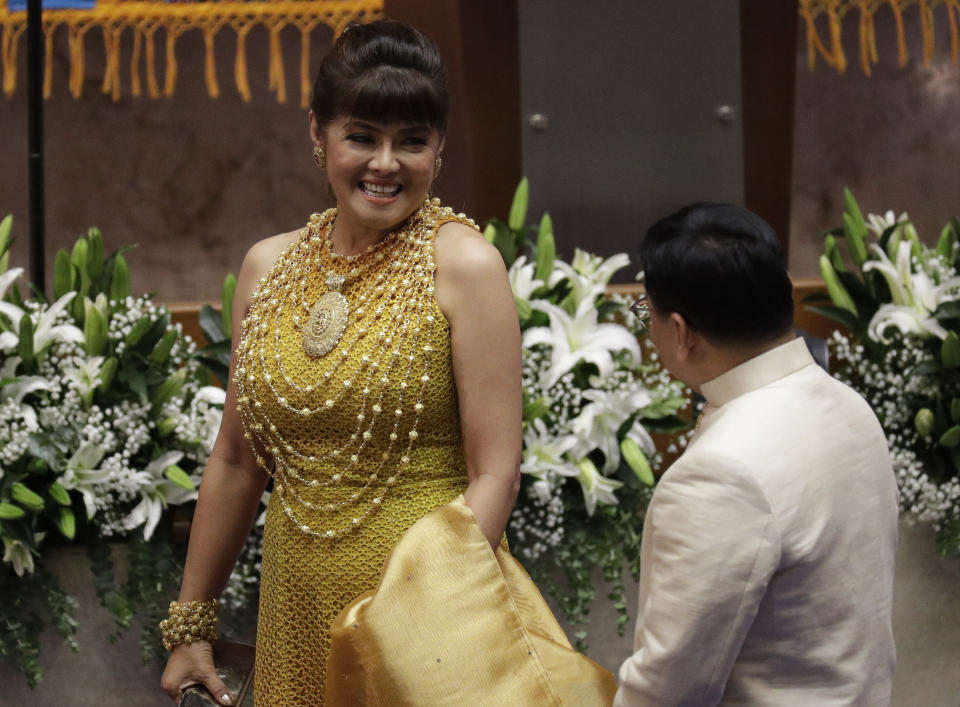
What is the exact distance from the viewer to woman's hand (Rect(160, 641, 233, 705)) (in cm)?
168

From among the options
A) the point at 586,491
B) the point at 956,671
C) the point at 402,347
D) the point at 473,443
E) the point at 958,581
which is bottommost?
the point at 956,671

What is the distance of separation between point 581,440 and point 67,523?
92cm

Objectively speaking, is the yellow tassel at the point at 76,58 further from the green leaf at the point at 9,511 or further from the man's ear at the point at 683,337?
the man's ear at the point at 683,337

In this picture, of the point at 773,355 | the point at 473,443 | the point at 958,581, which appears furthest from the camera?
the point at 958,581

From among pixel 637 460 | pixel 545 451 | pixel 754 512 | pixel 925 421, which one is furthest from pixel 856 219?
pixel 754 512

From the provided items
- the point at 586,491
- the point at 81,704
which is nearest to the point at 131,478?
the point at 81,704

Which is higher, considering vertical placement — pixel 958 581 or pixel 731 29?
pixel 731 29

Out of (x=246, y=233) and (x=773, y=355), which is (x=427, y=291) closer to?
(x=773, y=355)

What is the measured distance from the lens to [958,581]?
8.07 ft

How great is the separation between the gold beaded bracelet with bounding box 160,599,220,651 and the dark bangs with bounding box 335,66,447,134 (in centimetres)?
71

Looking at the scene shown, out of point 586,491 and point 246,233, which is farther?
point 246,233

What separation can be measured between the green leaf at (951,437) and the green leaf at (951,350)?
12 cm

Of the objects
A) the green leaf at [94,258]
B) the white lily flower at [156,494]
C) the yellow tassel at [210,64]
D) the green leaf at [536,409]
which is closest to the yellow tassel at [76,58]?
the yellow tassel at [210,64]

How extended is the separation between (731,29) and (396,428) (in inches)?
69.4
